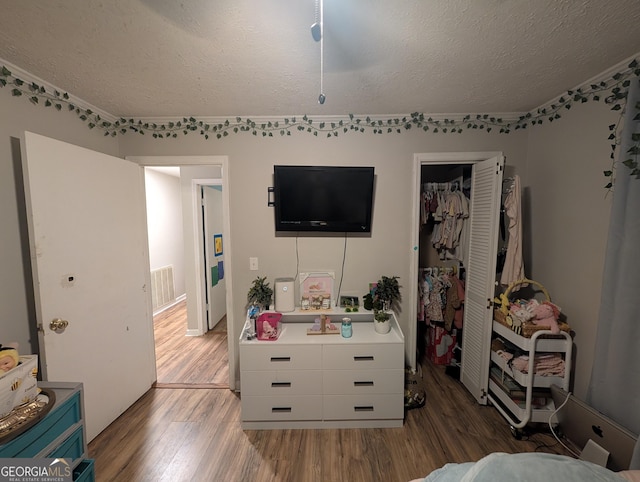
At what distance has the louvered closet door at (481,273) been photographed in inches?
75.4

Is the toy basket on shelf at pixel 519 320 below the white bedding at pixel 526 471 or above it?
above

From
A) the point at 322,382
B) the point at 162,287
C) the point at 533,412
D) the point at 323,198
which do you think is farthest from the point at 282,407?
the point at 162,287

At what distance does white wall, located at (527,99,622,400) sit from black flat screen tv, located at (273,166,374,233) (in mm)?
1370

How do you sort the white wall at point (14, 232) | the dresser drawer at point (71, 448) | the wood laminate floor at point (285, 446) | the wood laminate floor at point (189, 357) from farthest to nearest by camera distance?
the wood laminate floor at point (189, 357) → the wood laminate floor at point (285, 446) → the white wall at point (14, 232) → the dresser drawer at point (71, 448)

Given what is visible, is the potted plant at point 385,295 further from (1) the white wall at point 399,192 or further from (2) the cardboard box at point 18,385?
Answer: (2) the cardboard box at point 18,385

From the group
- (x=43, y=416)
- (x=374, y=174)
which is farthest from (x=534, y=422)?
(x=43, y=416)

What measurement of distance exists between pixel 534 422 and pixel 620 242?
1370 mm

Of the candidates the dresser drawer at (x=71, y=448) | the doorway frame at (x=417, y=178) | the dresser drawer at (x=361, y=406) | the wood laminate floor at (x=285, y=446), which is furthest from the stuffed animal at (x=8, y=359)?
the doorway frame at (x=417, y=178)

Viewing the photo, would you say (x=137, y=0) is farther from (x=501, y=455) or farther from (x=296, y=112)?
(x=501, y=455)

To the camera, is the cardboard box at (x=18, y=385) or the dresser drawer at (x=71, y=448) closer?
the cardboard box at (x=18, y=385)

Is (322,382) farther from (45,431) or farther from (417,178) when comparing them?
(417,178)

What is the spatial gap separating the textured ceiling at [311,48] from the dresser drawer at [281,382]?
200cm

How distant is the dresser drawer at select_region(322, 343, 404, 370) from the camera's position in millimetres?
1807

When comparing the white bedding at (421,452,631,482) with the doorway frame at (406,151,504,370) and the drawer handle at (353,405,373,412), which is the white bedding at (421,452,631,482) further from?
the doorway frame at (406,151,504,370)
